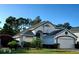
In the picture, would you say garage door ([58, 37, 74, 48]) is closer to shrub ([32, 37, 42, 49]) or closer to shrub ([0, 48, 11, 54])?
shrub ([32, 37, 42, 49])

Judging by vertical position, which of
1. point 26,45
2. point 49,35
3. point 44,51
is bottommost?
point 44,51

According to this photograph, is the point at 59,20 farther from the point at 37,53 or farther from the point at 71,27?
the point at 37,53

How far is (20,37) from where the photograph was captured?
19.8 ft

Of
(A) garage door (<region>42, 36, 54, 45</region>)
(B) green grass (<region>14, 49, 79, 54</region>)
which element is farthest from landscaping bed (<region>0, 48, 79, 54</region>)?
(A) garage door (<region>42, 36, 54, 45</region>)

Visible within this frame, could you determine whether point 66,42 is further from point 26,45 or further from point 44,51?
point 26,45

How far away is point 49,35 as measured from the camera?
6066 mm

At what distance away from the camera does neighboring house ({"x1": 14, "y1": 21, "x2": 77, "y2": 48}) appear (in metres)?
6.05

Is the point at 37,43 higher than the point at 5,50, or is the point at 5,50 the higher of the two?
the point at 37,43

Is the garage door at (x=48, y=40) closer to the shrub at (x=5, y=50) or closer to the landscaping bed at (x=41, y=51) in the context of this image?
the landscaping bed at (x=41, y=51)

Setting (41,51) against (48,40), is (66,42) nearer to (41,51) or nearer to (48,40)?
(48,40)

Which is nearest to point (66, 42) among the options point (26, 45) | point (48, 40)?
point (48, 40)

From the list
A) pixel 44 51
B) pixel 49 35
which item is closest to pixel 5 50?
pixel 44 51

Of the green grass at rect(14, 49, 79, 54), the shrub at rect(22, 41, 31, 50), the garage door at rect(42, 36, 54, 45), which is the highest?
the garage door at rect(42, 36, 54, 45)

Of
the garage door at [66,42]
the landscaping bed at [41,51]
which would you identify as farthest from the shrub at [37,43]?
the garage door at [66,42]
